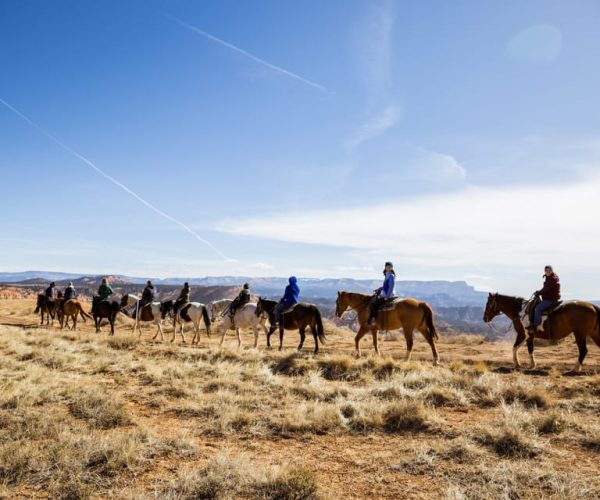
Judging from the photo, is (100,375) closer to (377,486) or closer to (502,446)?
(377,486)

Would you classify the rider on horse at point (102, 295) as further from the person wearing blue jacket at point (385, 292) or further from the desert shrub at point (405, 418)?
the desert shrub at point (405, 418)

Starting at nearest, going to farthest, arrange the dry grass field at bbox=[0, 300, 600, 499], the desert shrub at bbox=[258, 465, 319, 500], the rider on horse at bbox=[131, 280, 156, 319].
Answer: the desert shrub at bbox=[258, 465, 319, 500], the dry grass field at bbox=[0, 300, 600, 499], the rider on horse at bbox=[131, 280, 156, 319]

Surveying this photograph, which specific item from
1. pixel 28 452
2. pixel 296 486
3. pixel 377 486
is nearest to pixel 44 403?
pixel 28 452

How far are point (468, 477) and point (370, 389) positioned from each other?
15.5ft

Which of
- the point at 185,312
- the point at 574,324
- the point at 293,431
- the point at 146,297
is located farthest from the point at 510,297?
the point at 146,297

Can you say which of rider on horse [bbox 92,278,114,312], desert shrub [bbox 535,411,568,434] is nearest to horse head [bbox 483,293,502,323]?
desert shrub [bbox 535,411,568,434]

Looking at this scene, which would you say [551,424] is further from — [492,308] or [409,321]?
[492,308]

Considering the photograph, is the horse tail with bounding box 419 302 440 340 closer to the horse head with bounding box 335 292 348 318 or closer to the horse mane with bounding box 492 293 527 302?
the horse mane with bounding box 492 293 527 302

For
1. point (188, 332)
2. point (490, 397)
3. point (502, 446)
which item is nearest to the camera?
point (502, 446)

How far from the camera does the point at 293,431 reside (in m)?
7.68

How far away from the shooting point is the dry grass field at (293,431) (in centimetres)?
543

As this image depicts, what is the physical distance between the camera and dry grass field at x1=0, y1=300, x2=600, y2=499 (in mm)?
5426

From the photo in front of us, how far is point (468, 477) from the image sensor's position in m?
5.67

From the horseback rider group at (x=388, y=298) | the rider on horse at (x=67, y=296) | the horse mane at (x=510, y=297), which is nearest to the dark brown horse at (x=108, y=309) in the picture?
the rider on horse at (x=67, y=296)
